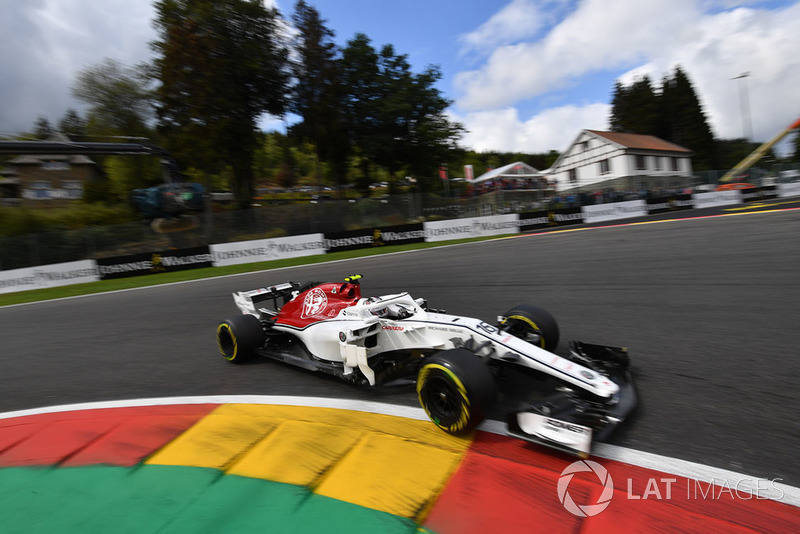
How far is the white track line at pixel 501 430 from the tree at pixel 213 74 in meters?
23.0

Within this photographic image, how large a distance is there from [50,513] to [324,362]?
2483 millimetres

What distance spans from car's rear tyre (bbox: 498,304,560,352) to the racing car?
1 centimetres

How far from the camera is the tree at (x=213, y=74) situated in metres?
24.1

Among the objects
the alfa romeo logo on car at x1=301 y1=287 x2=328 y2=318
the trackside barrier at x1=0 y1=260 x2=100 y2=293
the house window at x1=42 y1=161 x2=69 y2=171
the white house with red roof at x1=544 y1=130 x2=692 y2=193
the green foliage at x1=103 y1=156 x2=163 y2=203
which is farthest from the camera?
the white house with red roof at x1=544 y1=130 x2=692 y2=193

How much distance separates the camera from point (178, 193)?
24656 mm

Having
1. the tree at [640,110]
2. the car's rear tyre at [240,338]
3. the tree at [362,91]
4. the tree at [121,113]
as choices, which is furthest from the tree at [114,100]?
the tree at [640,110]

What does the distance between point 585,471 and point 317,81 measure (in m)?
30.7

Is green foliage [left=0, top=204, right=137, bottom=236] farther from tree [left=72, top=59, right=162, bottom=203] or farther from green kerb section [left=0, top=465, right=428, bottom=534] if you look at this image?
green kerb section [left=0, top=465, right=428, bottom=534]

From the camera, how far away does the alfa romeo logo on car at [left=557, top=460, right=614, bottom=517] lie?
2459mm

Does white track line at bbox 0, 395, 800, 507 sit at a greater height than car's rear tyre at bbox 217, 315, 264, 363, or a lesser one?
lesser

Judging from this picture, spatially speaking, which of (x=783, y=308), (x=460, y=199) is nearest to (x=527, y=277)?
(x=783, y=308)

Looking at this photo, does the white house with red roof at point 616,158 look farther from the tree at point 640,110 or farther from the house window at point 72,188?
the house window at point 72,188

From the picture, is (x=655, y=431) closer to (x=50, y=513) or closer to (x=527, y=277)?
(x=50, y=513)

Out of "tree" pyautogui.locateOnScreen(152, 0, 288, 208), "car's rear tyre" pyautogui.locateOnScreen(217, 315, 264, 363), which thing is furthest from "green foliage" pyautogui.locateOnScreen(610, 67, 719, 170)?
"car's rear tyre" pyautogui.locateOnScreen(217, 315, 264, 363)
